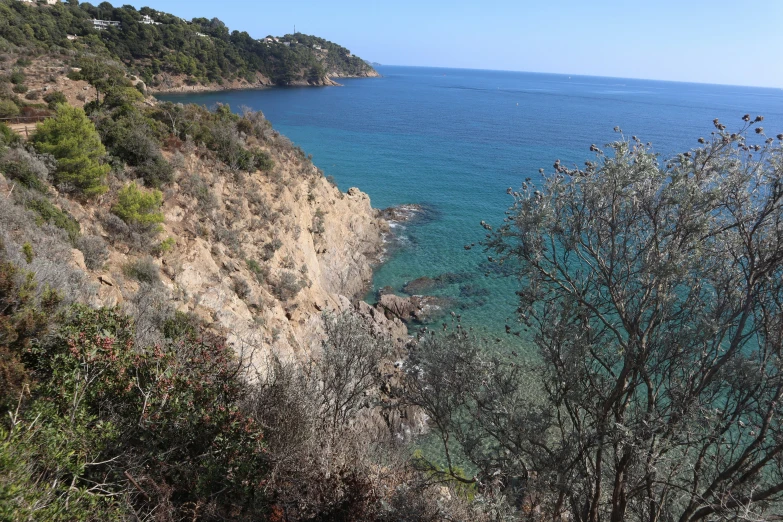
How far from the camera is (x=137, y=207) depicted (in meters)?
14.9

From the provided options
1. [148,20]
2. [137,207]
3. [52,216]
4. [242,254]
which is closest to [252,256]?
[242,254]

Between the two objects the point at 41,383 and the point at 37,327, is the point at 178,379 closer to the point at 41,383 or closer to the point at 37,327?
the point at 41,383

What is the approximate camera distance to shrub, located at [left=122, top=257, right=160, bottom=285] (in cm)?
1330

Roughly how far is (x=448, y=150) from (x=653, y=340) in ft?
172

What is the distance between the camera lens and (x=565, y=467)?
660 centimetres

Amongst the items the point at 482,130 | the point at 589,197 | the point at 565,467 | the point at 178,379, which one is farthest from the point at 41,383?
the point at 482,130

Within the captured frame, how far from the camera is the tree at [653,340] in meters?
5.49

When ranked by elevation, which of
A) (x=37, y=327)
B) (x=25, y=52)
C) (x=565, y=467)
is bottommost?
(x=565, y=467)

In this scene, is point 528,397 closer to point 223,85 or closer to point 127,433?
point 127,433

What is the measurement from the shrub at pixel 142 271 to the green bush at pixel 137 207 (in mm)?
1879

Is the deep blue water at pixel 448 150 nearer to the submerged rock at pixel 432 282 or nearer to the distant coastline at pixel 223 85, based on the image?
the submerged rock at pixel 432 282

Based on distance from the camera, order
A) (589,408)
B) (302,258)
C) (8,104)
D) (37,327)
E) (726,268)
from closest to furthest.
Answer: (726,268) < (589,408) < (37,327) < (8,104) < (302,258)

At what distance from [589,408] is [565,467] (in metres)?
0.94

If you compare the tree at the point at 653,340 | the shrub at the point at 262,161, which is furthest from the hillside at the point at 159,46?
the tree at the point at 653,340
